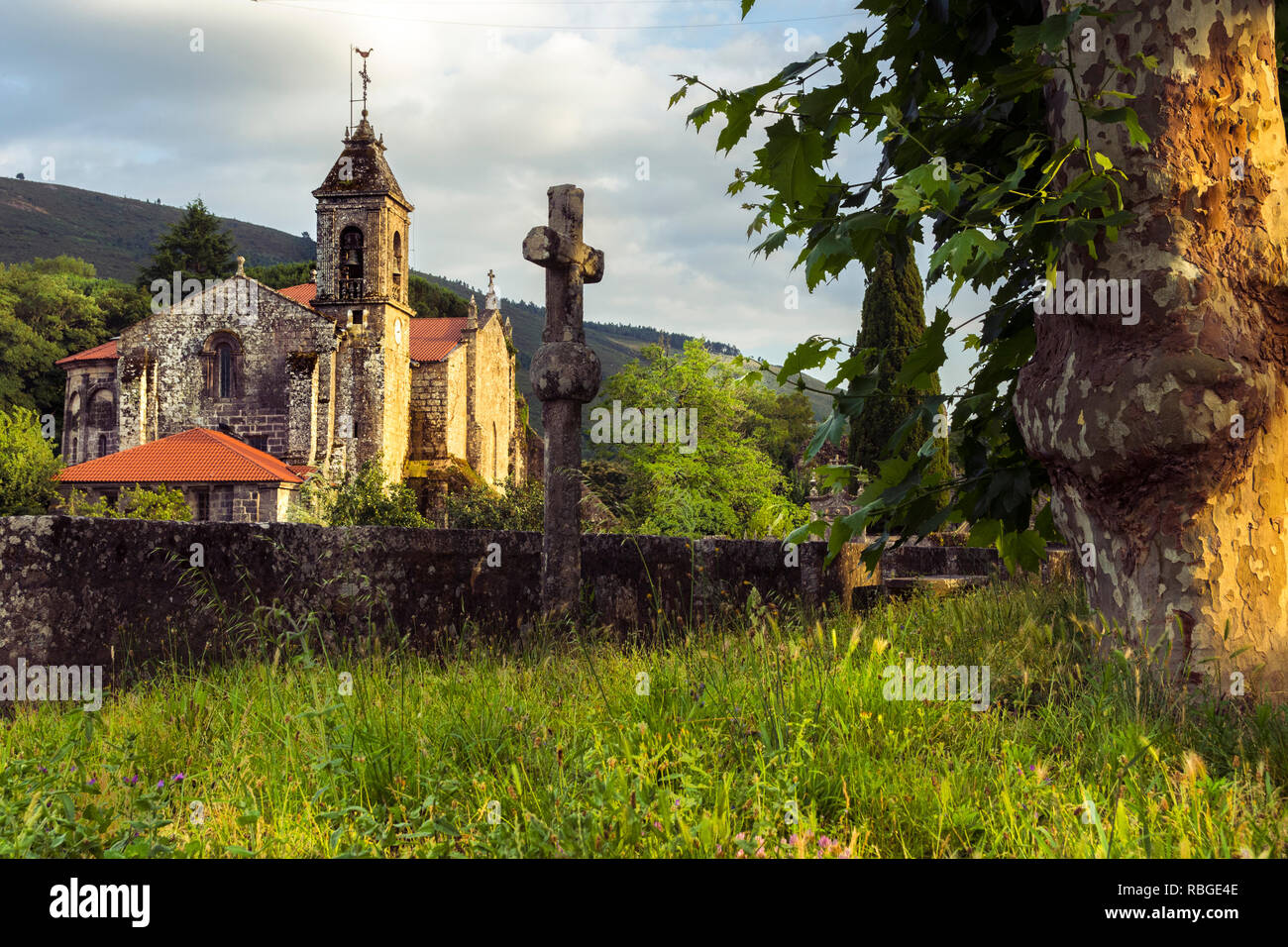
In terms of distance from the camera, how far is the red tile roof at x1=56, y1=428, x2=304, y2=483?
107ft

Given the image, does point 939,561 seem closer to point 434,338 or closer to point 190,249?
point 434,338

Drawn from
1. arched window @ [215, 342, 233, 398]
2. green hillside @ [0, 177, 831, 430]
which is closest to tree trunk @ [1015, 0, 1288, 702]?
arched window @ [215, 342, 233, 398]

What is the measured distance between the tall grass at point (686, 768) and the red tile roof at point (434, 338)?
126 feet

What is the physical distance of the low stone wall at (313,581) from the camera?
4.69m

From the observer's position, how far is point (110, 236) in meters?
132

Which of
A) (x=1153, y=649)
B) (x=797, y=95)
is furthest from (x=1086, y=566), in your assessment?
(x=797, y=95)

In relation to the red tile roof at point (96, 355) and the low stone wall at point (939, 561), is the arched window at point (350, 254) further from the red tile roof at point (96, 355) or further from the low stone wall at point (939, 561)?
the low stone wall at point (939, 561)

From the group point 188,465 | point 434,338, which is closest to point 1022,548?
point 188,465

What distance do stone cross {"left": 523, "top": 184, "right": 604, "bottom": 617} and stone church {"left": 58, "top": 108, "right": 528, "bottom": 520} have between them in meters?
29.8

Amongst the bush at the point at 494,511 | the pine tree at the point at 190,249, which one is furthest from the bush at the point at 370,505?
the pine tree at the point at 190,249

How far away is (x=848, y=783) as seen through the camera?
2658mm

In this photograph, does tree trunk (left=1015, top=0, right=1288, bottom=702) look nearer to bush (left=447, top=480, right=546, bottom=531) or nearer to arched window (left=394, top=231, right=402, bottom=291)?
bush (left=447, top=480, right=546, bottom=531)

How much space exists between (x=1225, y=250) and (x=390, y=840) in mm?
3741
